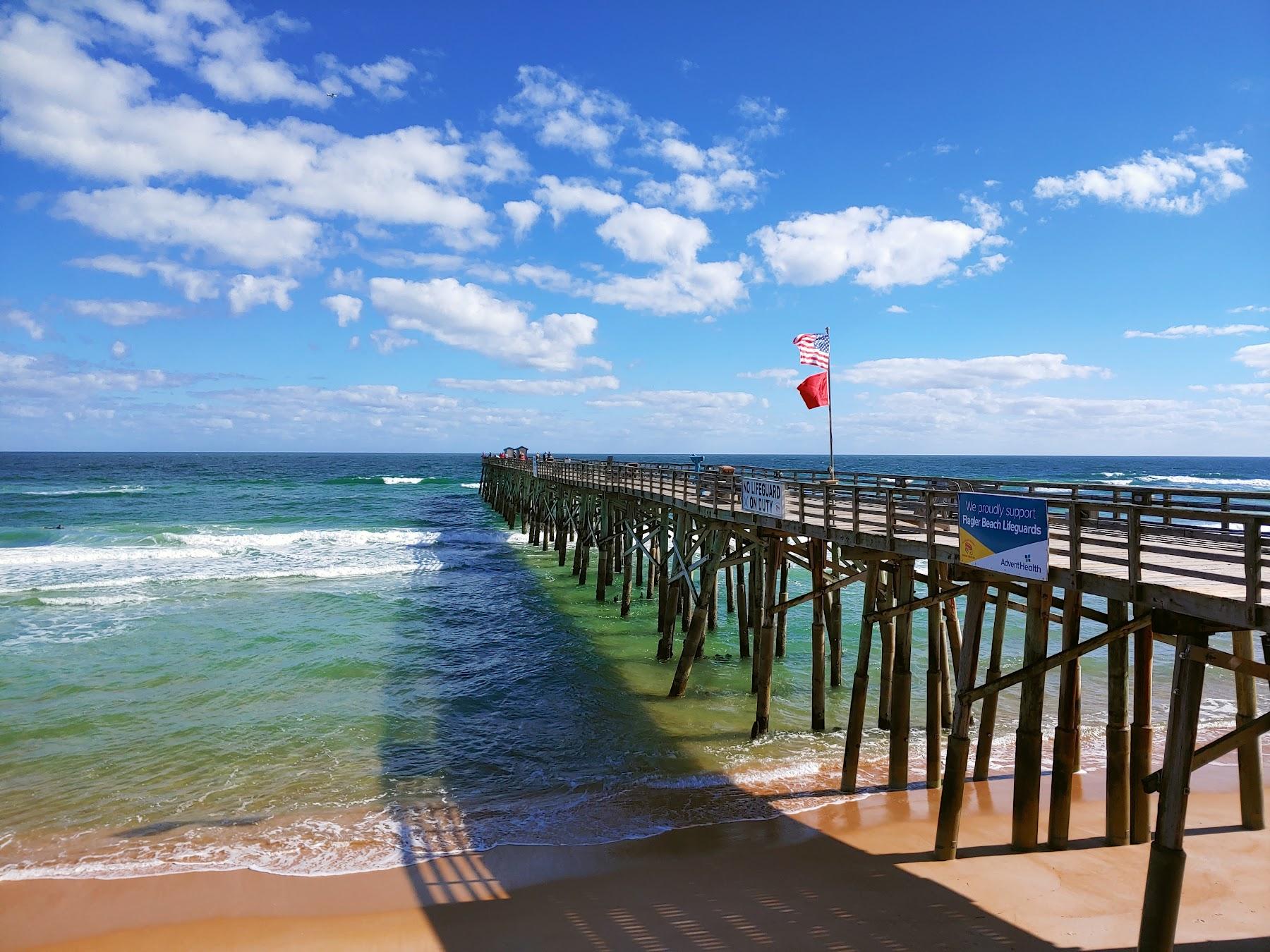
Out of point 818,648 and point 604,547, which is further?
point 604,547

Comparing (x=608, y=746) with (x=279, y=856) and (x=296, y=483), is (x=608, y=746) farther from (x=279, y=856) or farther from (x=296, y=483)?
(x=296, y=483)

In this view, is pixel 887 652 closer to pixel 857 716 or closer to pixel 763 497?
pixel 857 716

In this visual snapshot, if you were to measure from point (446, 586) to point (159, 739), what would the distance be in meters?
13.1

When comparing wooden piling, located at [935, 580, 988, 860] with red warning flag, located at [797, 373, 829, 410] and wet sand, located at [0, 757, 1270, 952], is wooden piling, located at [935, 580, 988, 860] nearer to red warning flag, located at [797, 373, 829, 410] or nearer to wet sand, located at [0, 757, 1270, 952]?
wet sand, located at [0, 757, 1270, 952]

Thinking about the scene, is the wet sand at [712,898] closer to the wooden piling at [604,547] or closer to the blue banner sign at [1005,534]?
the blue banner sign at [1005,534]

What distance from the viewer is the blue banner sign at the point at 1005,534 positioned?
23.0 ft

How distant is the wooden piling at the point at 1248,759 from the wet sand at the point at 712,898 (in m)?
0.25

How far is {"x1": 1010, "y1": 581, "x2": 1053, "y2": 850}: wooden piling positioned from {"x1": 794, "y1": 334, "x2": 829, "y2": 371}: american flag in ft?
25.3

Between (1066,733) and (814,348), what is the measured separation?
8.85 metres

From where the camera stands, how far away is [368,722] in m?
12.8

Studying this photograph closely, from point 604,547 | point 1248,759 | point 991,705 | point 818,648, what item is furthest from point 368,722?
point 1248,759

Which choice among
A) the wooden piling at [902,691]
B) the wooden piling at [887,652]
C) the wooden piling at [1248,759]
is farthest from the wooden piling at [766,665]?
the wooden piling at [1248,759]

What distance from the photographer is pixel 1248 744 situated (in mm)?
8062

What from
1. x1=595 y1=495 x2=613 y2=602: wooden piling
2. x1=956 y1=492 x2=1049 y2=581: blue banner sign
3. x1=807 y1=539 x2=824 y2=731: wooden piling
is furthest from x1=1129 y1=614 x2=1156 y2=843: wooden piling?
x1=595 y1=495 x2=613 y2=602: wooden piling
